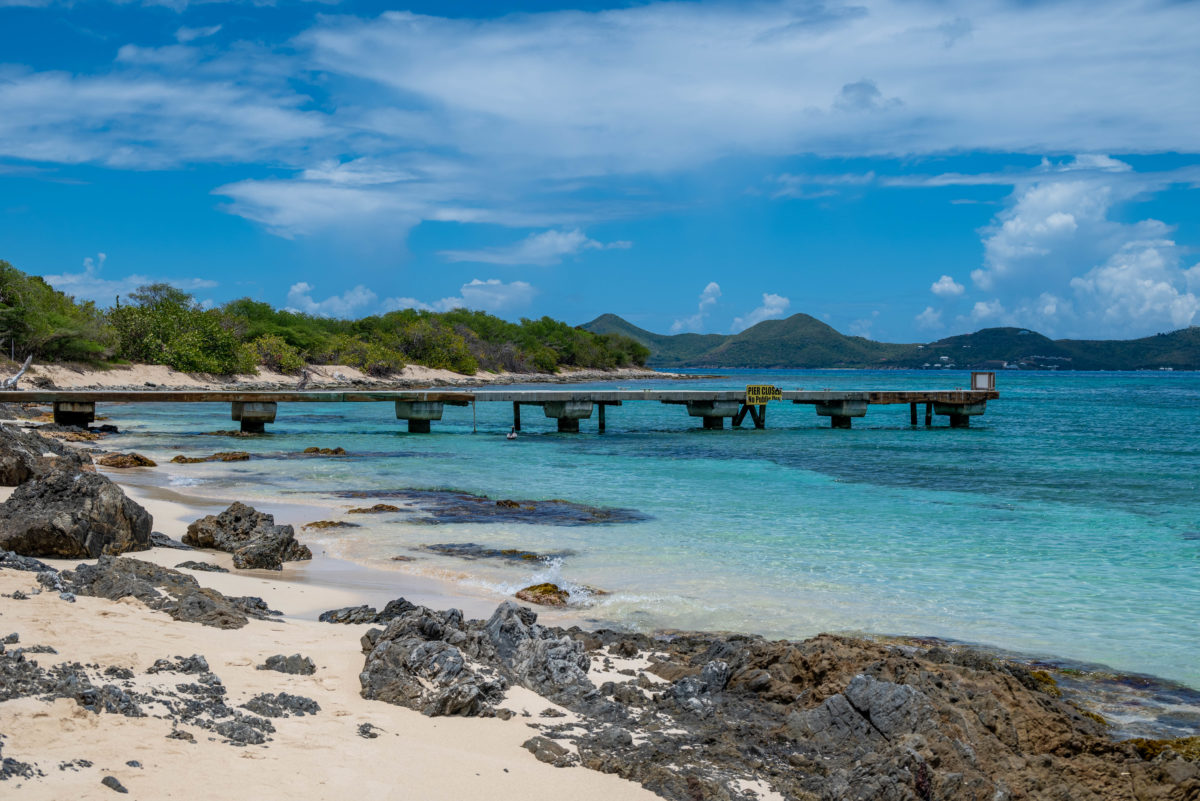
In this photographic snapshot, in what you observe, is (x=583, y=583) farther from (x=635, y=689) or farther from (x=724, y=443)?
(x=724, y=443)

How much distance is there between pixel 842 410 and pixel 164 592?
33.2m

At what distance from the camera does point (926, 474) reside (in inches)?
842

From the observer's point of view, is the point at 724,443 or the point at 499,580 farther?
the point at 724,443

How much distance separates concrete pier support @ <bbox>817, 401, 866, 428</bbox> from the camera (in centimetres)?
3656

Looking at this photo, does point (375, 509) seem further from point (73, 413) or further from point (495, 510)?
point (73, 413)

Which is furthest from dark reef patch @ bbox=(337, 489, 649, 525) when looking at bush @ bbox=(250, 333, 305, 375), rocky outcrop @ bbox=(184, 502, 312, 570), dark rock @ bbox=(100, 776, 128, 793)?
bush @ bbox=(250, 333, 305, 375)

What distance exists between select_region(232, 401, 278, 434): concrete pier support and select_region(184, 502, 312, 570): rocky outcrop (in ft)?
69.6

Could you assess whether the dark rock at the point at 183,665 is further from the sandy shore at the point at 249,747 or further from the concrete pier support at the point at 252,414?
the concrete pier support at the point at 252,414

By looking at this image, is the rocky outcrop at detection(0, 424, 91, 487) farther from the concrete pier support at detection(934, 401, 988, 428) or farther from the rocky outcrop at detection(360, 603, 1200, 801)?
the concrete pier support at detection(934, 401, 988, 428)

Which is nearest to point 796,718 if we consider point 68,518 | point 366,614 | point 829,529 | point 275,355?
point 366,614

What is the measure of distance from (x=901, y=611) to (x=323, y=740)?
6128 mm

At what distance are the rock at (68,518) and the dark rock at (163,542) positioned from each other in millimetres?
658

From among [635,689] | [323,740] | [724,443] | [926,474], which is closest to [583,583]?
[635,689]

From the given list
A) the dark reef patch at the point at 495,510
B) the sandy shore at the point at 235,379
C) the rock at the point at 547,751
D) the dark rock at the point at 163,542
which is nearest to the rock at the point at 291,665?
the rock at the point at 547,751
